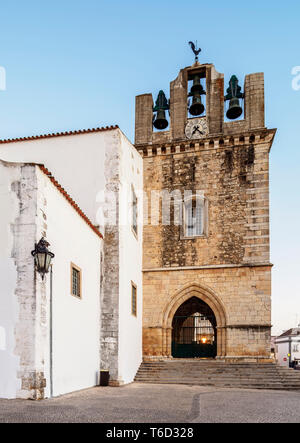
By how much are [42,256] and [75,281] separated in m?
2.59

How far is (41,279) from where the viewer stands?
8836mm

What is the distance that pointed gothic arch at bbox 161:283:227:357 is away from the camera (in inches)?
607

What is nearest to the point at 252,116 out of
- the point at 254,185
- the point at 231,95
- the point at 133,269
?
the point at 231,95

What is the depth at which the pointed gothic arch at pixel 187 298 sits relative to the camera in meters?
15.4

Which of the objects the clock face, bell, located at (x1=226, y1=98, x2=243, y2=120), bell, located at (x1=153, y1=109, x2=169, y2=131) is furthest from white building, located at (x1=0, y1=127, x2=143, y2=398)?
bell, located at (x1=226, y1=98, x2=243, y2=120)

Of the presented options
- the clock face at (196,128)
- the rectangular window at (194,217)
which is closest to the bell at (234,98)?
the clock face at (196,128)

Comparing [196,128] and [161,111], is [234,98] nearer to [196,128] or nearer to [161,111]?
[196,128]

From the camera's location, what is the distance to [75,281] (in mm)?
11109

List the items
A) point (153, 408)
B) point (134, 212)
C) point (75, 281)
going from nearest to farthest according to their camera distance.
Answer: point (153, 408) < point (75, 281) < point (134, 212)

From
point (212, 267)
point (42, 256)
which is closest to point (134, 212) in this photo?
point (212, 267)

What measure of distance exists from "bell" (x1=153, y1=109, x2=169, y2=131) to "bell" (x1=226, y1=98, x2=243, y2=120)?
2.58 metres

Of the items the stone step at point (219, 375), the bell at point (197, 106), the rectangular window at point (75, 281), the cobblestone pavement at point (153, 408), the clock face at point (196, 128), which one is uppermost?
the bell at point (197, 106)

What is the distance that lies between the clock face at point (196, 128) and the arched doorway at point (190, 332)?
6446mm

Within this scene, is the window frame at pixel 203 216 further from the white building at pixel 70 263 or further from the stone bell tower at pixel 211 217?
the white building at pixel 70 263
